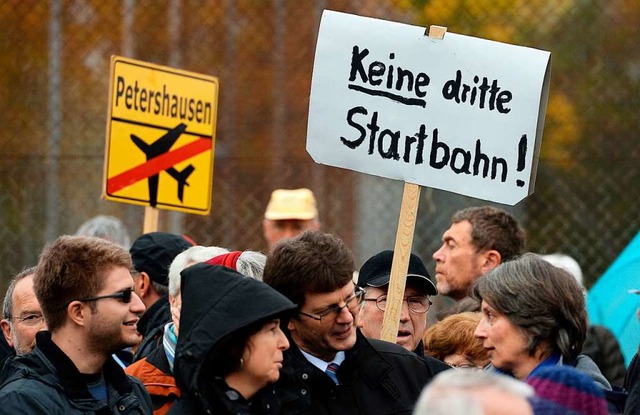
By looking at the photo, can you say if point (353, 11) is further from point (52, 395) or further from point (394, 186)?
point (52, 395)

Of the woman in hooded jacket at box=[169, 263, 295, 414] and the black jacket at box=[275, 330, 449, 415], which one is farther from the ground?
the woman in hooded jacket at box=[169, 263, 295, 414]

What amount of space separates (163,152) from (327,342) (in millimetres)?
3315

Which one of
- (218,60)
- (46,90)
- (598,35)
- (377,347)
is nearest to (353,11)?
(218,60)

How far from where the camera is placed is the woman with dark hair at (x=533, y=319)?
4.14 metres

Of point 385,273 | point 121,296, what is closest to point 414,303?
point 385,273

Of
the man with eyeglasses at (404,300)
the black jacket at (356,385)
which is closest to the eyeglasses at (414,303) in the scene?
the man with eyeglasses at (404,300)

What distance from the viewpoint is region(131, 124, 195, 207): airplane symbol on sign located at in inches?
278

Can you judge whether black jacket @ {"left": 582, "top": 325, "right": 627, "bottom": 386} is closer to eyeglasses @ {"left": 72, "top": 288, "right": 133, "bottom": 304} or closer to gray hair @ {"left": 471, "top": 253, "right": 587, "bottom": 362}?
gray hair @ {"left": 471, "top": 253, "right": 587, "bottom": 362}

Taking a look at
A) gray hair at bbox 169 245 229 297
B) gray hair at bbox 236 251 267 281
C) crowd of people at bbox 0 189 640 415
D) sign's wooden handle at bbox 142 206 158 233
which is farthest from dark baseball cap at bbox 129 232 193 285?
gray hair at bbox 236 251 267 281

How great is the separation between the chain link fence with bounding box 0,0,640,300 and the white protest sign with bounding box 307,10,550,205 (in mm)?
3880

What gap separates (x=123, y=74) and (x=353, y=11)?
233cm

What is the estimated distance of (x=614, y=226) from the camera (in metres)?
8.84

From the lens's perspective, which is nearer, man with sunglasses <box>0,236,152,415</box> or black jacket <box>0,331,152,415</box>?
black jacket <box>0,331,152,415</box>

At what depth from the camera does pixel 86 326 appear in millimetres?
4191
